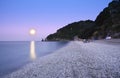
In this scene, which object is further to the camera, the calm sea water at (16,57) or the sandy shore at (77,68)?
the calm sea water at (16,57)

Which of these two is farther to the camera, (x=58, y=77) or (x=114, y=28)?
(x=114, y=28)

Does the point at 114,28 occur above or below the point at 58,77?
above

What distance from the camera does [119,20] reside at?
82500 millimetres

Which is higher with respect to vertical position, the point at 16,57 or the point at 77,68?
the point at 77,68

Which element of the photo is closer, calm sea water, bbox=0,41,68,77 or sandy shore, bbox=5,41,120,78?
sandy shore, bbox=5,41,120,78

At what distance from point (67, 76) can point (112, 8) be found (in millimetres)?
103789

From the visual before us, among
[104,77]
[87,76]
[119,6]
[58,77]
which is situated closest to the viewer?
[104,77]

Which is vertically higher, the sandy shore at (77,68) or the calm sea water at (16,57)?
the sandy shore at (77,68)

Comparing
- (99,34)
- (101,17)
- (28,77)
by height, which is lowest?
(28,77)

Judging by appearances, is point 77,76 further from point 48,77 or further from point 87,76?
point 48,77

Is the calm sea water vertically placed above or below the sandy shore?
below

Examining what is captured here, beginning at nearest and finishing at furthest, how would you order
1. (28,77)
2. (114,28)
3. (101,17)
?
1. (28,77)
2. (114,28)
3. (101,17)

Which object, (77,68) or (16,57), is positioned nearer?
(77,68)

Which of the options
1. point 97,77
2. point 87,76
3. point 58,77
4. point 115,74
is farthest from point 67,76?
point 115,74
